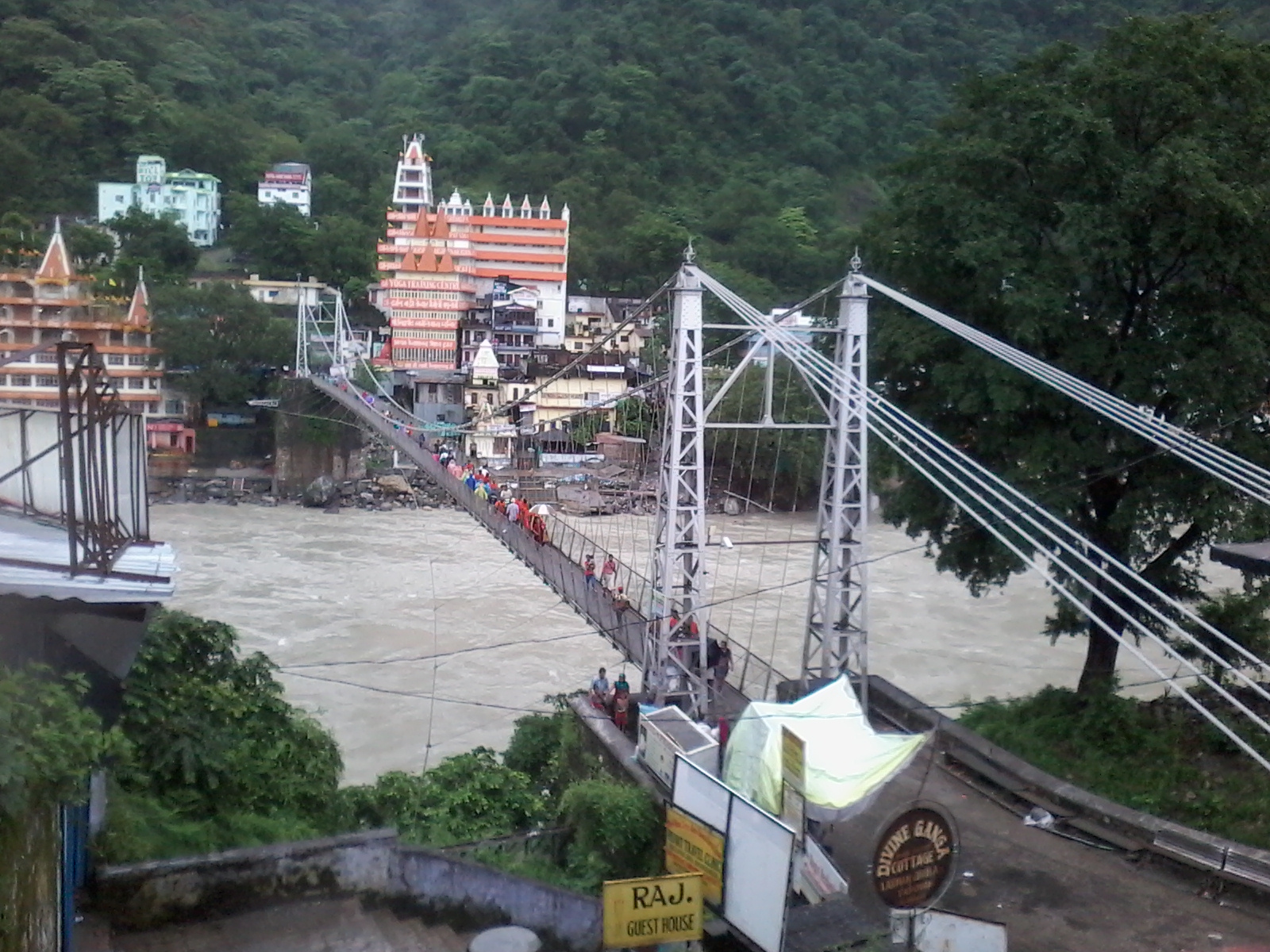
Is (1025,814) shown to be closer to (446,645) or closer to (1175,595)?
(1175,595)

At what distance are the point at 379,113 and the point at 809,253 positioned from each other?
54.5 feet

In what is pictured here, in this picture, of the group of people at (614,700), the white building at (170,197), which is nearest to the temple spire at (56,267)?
the group of people at (614,700)

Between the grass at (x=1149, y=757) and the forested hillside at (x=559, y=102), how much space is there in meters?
16.5

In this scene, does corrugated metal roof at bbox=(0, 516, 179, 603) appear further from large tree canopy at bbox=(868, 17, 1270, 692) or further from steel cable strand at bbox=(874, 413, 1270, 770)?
large tree canopy at bbox=(868, 17, 1270, 692)

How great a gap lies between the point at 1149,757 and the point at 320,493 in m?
14.0

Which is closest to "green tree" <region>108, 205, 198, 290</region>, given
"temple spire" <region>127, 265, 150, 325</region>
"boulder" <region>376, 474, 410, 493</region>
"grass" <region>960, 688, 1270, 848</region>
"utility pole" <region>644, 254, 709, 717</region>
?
"temple spire" <region>127, 265, 150, 325</region>

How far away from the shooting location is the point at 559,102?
1230 inches

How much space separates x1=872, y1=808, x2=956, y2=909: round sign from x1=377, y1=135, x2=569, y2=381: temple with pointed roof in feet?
55.3

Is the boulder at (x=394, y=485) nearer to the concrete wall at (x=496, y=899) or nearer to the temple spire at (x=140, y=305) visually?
the temple spire at (x=140, y=305)

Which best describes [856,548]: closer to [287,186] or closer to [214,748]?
[214,748]

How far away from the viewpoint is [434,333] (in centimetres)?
2050

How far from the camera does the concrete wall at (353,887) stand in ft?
9.06

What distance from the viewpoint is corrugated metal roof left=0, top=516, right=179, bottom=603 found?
217 centimetres

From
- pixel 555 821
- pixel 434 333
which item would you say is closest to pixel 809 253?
pixel 434 333
